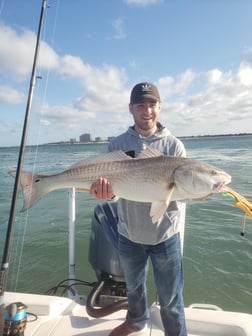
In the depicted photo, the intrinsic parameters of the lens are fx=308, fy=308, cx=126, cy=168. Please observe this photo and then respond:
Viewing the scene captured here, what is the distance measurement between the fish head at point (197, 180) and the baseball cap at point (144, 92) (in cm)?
85

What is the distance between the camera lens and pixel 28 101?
4.20 m

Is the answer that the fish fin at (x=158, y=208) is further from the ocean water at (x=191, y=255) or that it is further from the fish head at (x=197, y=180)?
the ocean water at (x=191, y=255)

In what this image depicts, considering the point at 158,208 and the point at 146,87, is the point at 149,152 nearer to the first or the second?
the point at 158,208

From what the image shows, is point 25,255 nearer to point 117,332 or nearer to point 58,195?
point 117,332

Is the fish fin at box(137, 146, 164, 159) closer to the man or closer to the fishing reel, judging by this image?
the man

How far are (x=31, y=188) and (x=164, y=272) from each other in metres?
1.73

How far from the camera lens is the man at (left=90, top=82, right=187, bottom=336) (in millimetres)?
3271

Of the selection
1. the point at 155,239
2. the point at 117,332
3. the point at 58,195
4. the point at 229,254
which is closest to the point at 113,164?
the point at 155,239

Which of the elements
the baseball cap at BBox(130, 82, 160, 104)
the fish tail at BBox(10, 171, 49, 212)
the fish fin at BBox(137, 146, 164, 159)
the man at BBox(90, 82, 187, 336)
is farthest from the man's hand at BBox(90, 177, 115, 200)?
the baseball cap at BBox(130, 82, 160, 104)

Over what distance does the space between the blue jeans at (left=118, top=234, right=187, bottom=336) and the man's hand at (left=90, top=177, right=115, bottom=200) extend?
1.78ft

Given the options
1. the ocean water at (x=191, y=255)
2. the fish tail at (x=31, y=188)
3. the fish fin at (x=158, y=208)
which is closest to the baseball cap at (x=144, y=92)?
the fish fin at (x=158, y=208)

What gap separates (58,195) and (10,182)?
692 cm

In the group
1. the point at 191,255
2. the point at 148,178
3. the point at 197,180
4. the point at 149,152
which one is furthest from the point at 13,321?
the point at 191,255

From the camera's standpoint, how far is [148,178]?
3.21 meters
